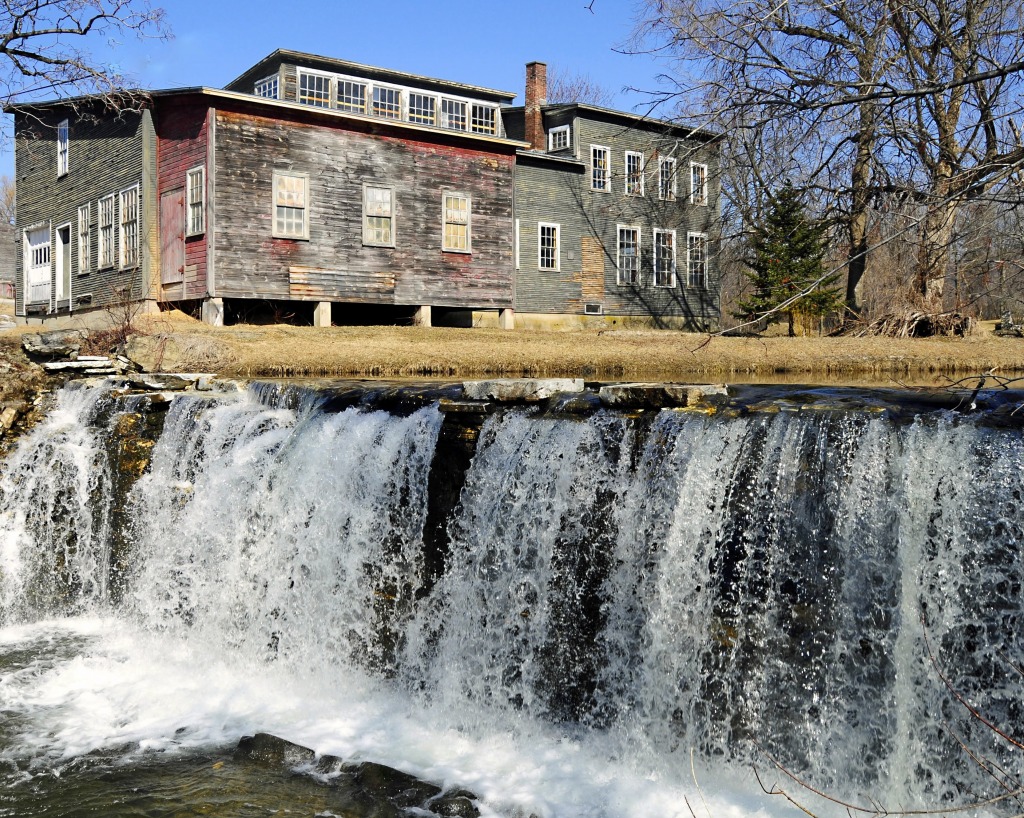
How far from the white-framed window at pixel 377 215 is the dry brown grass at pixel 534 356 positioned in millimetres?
2568

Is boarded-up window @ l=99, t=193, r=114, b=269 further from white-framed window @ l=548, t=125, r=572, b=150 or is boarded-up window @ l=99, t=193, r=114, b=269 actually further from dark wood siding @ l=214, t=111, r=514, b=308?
white-framed window @ l=548, t=125, r=572, b=150

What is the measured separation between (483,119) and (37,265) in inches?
526

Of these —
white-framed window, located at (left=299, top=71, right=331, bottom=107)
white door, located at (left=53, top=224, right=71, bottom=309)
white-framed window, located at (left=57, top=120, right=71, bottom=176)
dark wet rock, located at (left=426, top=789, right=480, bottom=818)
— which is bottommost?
dark wet rock, located at (left=426, top=789, right=480, bottom=818)

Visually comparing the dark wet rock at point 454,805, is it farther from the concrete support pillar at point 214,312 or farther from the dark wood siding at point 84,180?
the dark wood siding at point 84,180

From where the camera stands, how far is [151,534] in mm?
10133

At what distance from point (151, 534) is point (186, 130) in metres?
12.4

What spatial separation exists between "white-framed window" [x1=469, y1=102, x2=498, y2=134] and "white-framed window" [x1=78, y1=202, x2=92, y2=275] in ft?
37.2

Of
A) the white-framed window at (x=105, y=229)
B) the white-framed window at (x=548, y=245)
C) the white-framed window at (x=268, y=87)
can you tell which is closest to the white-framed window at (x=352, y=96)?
the white-framed window at (x=268, y=87)

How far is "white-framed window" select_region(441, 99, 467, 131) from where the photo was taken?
92.1ft

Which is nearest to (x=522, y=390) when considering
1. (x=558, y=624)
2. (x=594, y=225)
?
(x=558, y=624)

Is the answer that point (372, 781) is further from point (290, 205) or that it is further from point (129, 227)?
point (129, 227)

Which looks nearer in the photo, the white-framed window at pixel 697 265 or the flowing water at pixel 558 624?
the flowing water at pixel 558 624

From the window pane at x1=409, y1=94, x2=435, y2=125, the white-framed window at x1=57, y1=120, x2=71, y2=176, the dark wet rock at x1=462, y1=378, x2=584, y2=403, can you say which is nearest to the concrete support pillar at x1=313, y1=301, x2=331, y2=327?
the white-framed window at x1=57, y1=120, x2=71, y2=176

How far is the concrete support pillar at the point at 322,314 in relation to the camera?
67.6 feet
